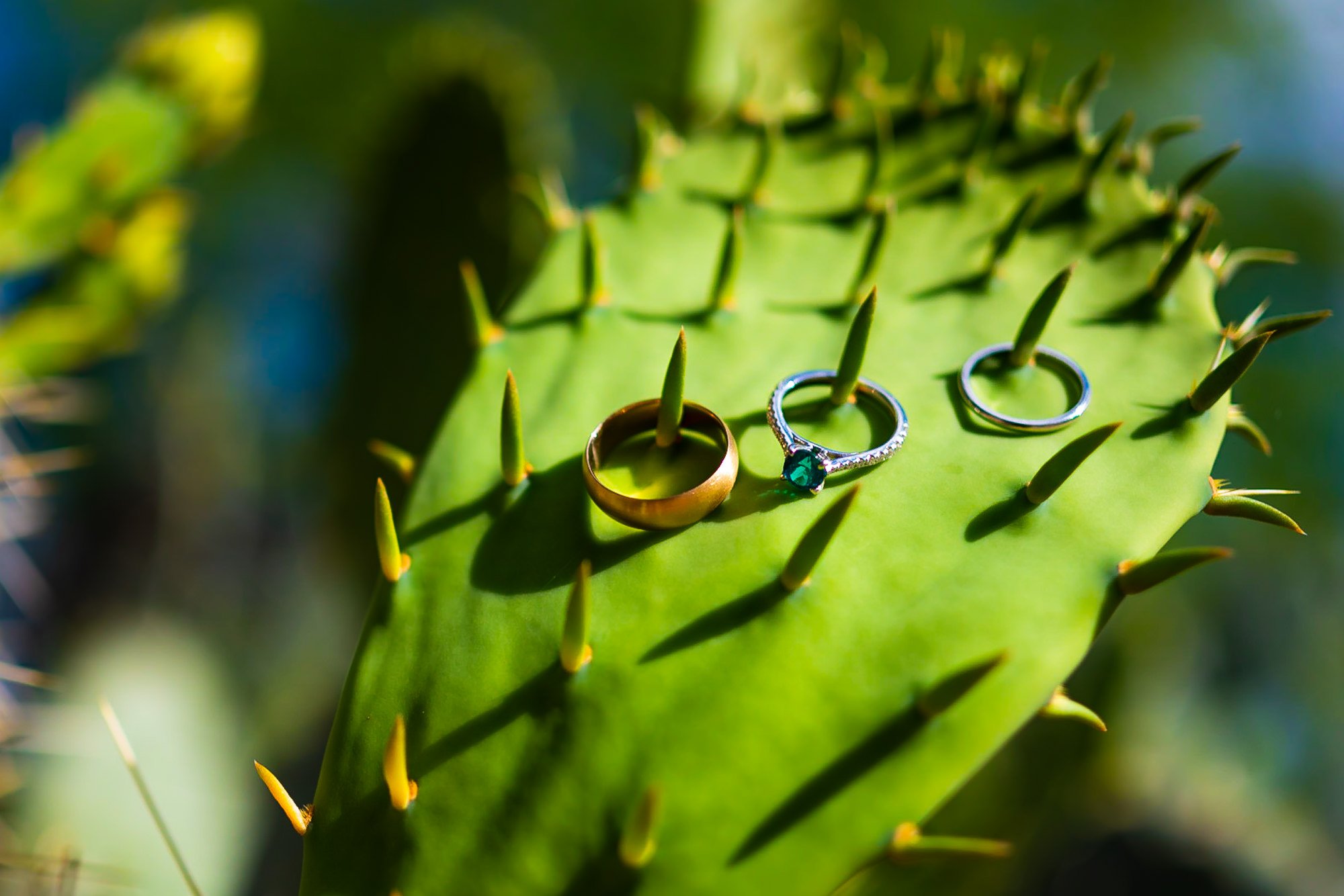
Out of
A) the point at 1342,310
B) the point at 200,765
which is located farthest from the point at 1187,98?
the point at 200,765

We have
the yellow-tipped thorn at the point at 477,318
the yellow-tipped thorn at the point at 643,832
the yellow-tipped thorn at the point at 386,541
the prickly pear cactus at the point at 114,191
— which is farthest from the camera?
the prickly pear cactus at the point at 114,191

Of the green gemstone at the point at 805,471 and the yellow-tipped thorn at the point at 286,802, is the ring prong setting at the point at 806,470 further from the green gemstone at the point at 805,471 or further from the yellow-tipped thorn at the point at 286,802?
the yellow-tipped thorn at the point at 286,802

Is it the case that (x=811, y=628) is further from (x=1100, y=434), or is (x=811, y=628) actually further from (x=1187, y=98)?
(x=1187, y=98)

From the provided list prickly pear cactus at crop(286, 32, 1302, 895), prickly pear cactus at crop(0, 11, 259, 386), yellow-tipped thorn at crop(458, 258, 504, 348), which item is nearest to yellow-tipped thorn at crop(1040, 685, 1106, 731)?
prickly pear cactus at crop(286, 32, 1302, 895)

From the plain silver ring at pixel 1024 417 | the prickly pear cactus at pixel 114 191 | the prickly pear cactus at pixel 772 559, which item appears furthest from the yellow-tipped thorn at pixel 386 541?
the prickly pear cactus at pixel 114 191

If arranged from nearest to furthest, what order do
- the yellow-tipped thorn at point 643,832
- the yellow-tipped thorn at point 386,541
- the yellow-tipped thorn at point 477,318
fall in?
1. the yellow-tipped thorn at point 643,832
2. the yellow-tipped thorn at point 386,541
3. the yellow-tipped thorn at point 477,318

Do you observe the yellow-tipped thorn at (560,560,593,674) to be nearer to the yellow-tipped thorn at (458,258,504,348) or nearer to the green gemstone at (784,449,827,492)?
the green gemstone at (784,449,827,492)
